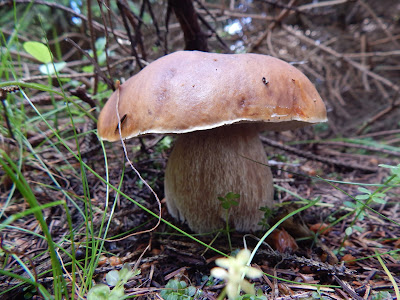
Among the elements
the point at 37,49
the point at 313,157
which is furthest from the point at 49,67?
the point at 313,157

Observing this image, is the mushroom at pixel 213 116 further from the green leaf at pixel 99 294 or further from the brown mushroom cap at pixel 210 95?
the green leaf at pixel 99 294

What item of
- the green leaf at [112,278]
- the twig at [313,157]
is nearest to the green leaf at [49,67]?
the green leaf at [112,278]

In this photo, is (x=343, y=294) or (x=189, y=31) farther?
(x=189, y=31)

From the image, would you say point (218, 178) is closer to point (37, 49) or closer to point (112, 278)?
point (112, 278)

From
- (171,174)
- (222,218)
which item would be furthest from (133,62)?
(222,218)

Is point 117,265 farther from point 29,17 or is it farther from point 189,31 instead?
point 29,17
